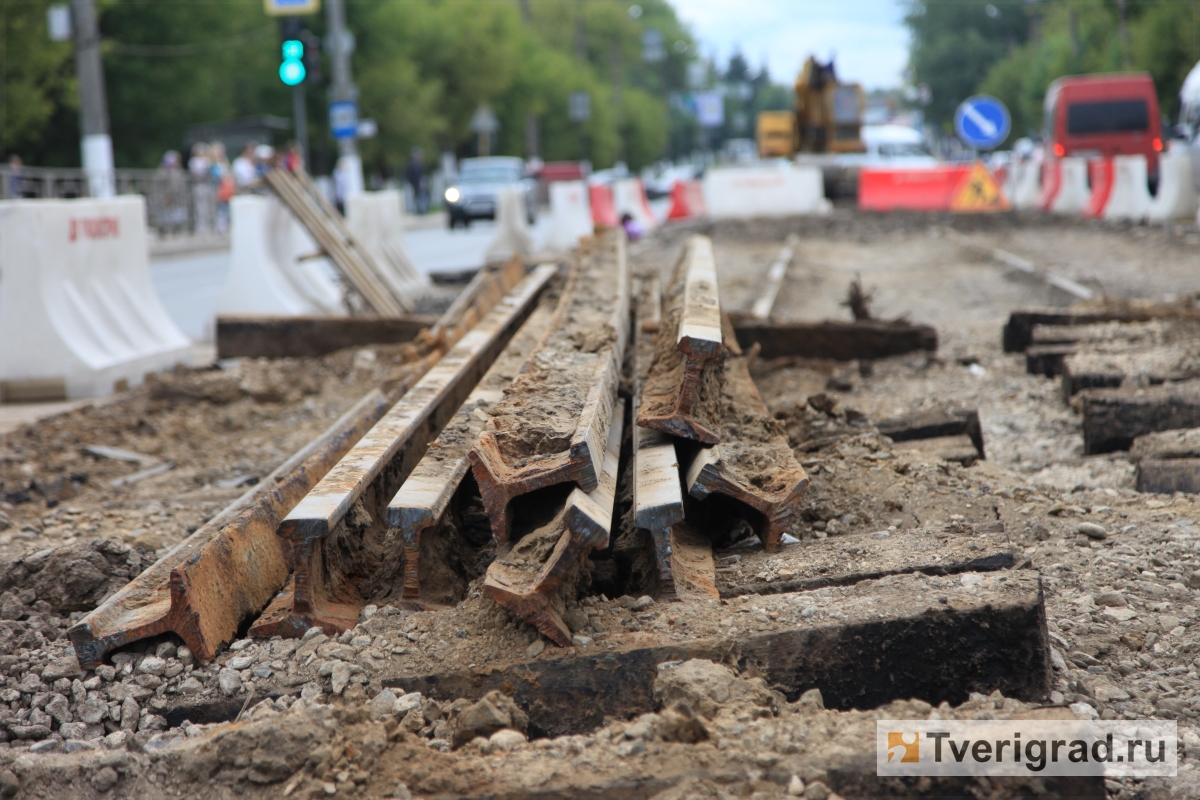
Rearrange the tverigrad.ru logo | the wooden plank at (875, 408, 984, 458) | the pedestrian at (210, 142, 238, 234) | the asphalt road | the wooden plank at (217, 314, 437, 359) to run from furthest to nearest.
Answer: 1. the pedestrian at (210, 142, 238, 234)
2. the asphalt road
3. the wooden plank at (217, 314, 437, 359)
4. the wooden plank at (875, 408, 984, 458)
5. the tverigrad.ru logo

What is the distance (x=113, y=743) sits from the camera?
2.84m

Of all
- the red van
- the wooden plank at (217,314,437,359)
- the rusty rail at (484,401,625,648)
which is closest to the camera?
the rusty rail at (484,401,625,648)

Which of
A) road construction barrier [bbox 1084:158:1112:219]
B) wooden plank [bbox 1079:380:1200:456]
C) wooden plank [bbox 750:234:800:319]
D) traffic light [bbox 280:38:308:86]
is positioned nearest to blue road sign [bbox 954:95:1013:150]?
road construction barrier [bbox 1084:158:1112:219]

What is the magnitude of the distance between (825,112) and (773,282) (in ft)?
58.1

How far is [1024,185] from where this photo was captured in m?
27.3

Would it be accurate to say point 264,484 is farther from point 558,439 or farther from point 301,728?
point 301,728

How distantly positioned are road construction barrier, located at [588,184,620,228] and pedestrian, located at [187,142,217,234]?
A: 10.7 meters

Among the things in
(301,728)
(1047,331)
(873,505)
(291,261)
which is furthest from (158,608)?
(291,261)

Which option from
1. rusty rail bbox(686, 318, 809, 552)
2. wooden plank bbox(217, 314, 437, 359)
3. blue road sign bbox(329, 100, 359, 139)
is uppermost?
blue road sign bbox(329, 100, 359, 139)

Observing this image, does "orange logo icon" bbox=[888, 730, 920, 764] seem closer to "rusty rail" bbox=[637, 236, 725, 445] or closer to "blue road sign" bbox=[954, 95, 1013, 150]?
"rusty rail" bbox=[637, 236, 725, 445]

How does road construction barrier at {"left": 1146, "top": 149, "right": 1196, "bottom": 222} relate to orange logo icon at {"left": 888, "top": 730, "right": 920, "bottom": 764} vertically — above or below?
above

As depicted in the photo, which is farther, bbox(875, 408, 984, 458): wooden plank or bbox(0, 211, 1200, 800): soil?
bbox(875, 408, 984, 458): wooden plank

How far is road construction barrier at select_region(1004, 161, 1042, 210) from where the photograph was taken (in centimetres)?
2631

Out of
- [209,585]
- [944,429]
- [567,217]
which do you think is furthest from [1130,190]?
[209,585]
